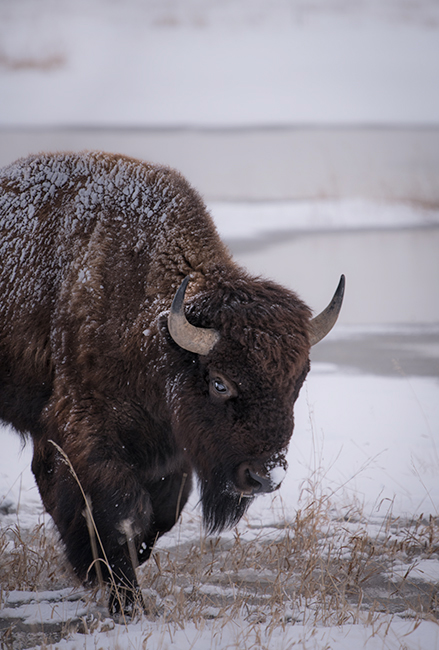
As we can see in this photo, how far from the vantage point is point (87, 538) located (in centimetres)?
308

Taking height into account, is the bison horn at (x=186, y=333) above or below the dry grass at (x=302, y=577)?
above

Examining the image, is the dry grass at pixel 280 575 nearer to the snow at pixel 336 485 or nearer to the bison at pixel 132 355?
the snow at pixel 336 485

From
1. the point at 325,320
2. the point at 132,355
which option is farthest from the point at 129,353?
the point at 325,320

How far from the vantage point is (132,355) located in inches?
121

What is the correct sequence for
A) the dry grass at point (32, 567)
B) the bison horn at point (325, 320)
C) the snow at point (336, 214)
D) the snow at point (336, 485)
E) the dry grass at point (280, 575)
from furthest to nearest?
the snow at point (336, 214), the dry grass at point (32, 567), the bison horn at point (325, 320), the dry grass at point (280, 575), the snow at point (336, 485)

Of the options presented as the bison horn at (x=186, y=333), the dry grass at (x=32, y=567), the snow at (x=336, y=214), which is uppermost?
the snow at (x=336, y=214)

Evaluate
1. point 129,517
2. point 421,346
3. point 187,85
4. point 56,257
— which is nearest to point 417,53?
point 187,85

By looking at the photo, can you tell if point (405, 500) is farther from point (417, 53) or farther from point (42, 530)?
point (417, 53)

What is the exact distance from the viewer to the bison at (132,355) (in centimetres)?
282

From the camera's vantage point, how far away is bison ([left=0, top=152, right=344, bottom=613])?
9.25ft

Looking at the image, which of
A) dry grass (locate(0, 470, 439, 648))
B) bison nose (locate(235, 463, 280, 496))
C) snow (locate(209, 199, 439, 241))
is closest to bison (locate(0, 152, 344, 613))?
bison nose (locate(235, 463, 280, 496))

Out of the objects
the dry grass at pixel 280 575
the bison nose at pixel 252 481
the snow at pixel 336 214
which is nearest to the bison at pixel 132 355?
the bison nose at pixel 252 481

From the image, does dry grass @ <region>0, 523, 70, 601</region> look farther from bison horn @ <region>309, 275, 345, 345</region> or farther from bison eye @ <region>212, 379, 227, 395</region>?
bison horn @ <region>309, 275, 345, 345</region>

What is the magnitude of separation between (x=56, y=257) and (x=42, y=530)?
195 cm
